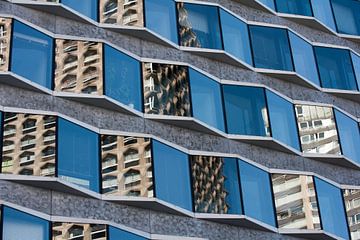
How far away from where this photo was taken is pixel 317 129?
30.8 metres

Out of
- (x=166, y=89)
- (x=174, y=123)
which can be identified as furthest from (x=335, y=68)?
(x=174, y=123)

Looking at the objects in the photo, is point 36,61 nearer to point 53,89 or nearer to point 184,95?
point 53,89

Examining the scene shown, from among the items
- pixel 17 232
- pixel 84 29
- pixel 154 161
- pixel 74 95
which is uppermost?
pixel 84 29

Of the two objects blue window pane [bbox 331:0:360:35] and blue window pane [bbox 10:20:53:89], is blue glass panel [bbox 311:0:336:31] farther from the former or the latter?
blue window pane [bbox 10:20:53:89]

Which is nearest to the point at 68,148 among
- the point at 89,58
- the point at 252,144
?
the point at 89,58

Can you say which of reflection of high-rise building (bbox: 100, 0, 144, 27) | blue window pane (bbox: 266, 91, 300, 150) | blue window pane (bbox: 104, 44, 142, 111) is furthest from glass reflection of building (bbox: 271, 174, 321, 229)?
reflection of high-rise building (bbox: 100, 0, 144, 27)

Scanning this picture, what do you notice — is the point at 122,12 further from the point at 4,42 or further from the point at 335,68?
the point at 335,68

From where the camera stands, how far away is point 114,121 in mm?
25750

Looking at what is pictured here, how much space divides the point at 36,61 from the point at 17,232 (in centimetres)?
540

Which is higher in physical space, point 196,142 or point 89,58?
point 89,58

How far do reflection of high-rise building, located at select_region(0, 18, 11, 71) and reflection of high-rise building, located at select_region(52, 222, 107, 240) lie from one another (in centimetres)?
470

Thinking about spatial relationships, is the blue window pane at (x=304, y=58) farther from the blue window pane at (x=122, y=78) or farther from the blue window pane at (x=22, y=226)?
the blue window pane at (x=22, y=226)

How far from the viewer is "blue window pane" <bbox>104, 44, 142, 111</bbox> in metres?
26.2

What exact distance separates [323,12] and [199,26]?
684 centimetres
